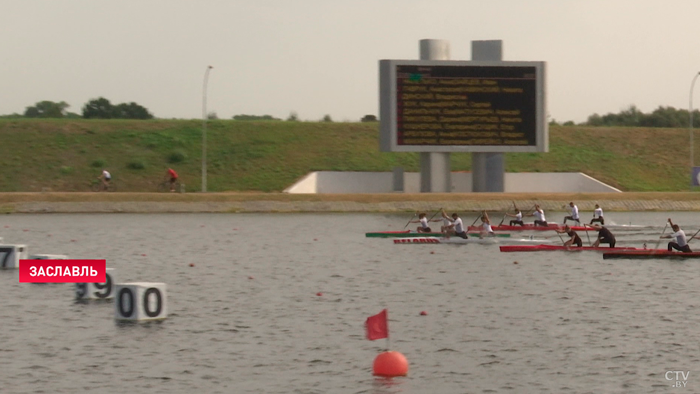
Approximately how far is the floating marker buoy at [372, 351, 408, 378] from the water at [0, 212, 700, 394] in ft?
0.75

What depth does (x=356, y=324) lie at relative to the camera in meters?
25.9

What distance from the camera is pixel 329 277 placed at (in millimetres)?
35656

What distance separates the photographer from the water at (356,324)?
1989 cm

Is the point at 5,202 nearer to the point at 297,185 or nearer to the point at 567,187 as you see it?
the point at 297,185

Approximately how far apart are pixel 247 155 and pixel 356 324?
6760 cm

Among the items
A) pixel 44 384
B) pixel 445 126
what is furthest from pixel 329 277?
pixel 445 126

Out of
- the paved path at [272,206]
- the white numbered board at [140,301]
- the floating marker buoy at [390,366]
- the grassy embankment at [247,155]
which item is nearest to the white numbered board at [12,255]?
the white numbered board at [140,301]

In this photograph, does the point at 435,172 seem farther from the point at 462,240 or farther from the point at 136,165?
the point at 136,165

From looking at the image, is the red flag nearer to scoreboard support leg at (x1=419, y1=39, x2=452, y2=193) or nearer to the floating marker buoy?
the floating marker buoy

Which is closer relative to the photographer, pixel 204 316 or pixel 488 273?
pixel 204 316

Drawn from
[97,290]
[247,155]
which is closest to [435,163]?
[247,155]

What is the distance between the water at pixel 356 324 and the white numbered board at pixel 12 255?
43.9 inches

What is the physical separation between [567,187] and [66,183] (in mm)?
37906
